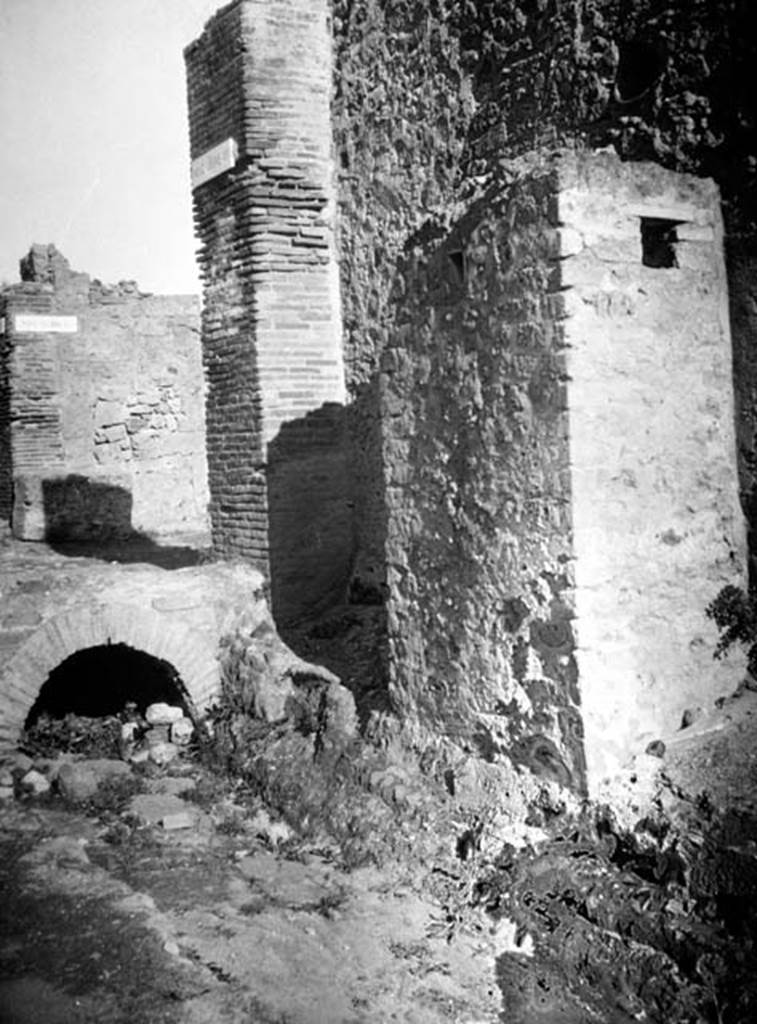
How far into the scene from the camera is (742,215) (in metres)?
4.33

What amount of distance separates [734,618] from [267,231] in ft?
18.7

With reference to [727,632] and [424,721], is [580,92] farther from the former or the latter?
[424,721]

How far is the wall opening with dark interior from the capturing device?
867cm

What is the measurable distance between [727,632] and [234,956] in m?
2.75

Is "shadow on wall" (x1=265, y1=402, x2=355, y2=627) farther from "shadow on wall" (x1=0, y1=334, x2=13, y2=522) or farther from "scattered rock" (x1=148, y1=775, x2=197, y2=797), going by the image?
"shadow on wall" (x1=0, y1=334, x2=13, y2=522)

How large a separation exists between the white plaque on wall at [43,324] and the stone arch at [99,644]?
8.89 m

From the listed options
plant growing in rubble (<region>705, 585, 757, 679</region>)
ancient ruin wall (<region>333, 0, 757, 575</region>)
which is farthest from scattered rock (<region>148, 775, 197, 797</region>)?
plant growing in rubble (<region>705, 585, 757, 679</region>)

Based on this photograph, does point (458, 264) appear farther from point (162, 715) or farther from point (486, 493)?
point (162, 715)

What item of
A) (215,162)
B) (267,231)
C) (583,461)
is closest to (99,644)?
(267,231)

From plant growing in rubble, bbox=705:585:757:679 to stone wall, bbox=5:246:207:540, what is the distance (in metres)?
9.51

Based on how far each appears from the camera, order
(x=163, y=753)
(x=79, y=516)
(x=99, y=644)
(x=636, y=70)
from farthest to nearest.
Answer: (x=79, y=516)
(x=99, y=644)
(x=163, y=753)
(x=636, y=70)

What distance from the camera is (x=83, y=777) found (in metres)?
6.48

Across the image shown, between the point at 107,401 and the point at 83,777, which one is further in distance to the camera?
the point at 107,401

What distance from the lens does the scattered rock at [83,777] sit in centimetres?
637
